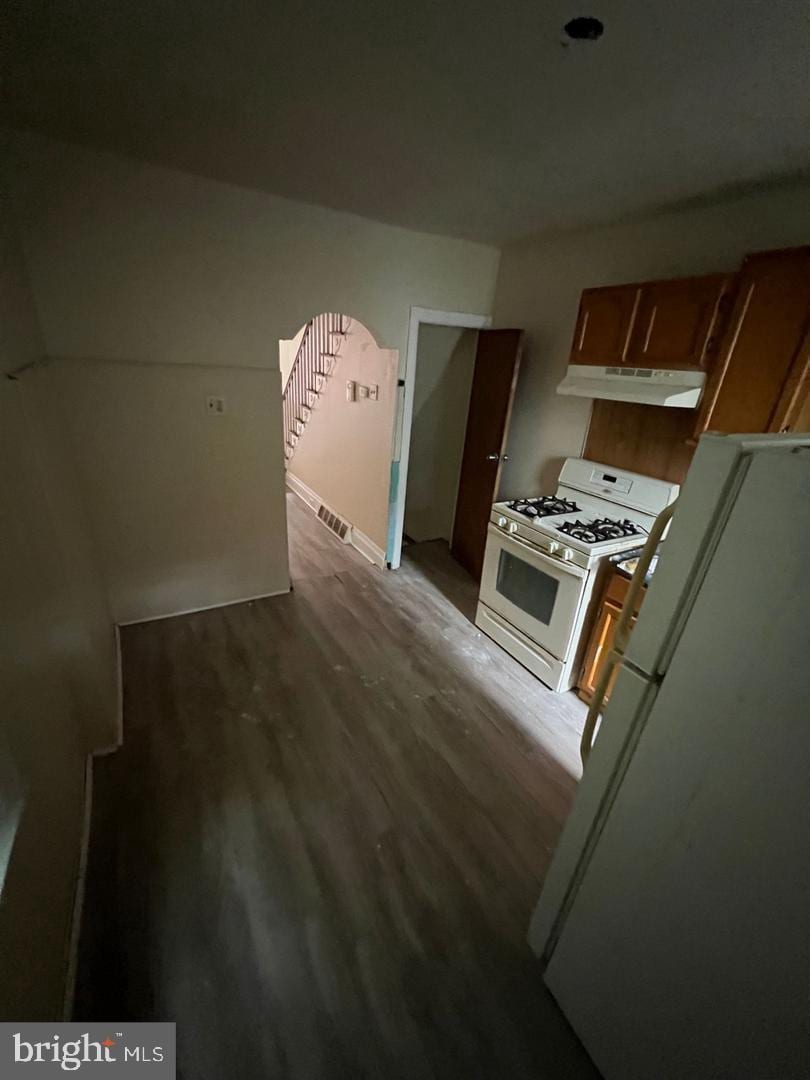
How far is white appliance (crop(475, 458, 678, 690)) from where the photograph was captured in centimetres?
217

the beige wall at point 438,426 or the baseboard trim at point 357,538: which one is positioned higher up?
the beige wall at point 438,426

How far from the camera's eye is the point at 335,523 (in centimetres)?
436

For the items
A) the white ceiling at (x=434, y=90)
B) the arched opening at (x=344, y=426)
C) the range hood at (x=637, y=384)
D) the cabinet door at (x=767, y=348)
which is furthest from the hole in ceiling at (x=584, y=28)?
the arched opening at (x=344, y=426)

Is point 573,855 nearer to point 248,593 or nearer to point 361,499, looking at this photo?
point 248,593

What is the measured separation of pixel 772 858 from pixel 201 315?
9.66 feet

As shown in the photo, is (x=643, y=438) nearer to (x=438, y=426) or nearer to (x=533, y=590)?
(x=533, y=590)

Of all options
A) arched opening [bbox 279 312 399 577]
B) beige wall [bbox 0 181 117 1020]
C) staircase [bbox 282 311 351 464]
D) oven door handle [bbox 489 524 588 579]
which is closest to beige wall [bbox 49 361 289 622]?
beige wall [bbox 0 181 117 1020]

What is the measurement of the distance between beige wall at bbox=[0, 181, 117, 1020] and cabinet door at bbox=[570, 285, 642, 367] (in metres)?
2.53

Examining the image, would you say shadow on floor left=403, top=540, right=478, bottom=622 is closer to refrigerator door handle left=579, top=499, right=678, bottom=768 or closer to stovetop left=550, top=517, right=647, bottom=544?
stovetop left=550, top=517, right=647, bottom=544

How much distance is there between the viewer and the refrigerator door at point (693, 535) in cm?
75

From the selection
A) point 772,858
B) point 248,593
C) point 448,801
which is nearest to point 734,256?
point 772,858

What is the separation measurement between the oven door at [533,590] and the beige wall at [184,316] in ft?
4.97

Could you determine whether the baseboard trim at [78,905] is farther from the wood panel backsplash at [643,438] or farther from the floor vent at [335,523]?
the wood panel backsplash at [643,438]

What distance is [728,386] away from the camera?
68.7 inches
